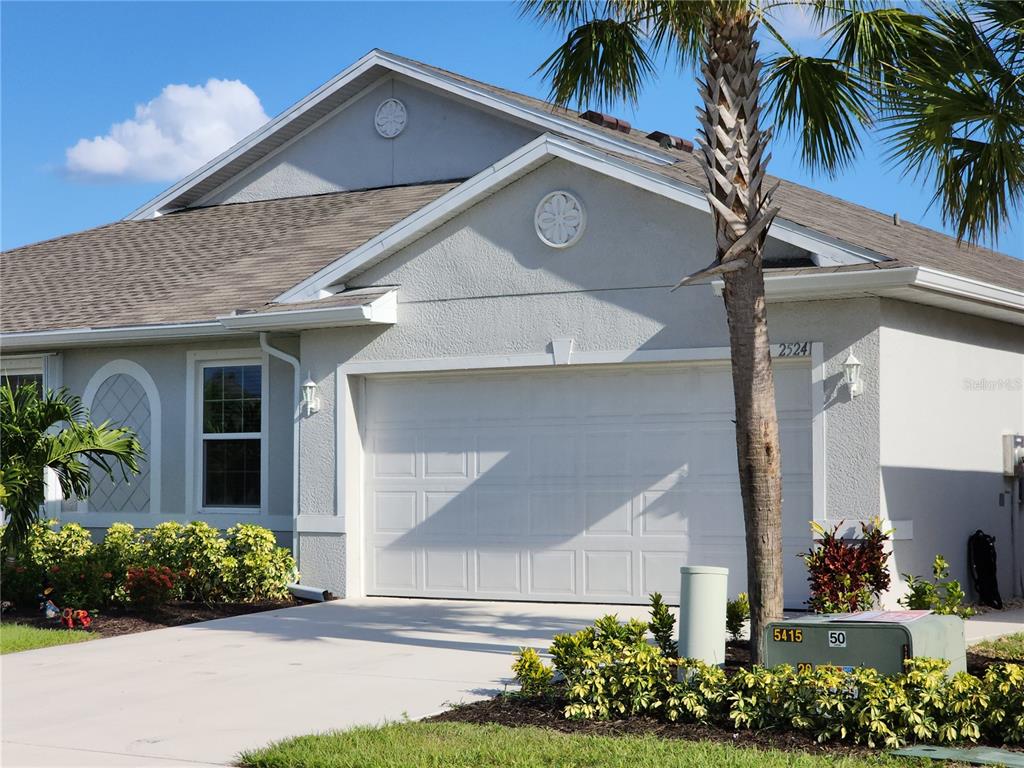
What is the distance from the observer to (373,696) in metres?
8.66

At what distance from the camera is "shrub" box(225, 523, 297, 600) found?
45.3 feet

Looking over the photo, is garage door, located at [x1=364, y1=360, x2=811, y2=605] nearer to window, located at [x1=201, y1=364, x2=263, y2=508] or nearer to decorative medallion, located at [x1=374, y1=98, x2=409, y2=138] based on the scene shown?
window, located at [x1=201, y1=364, x2=263, y2=508]

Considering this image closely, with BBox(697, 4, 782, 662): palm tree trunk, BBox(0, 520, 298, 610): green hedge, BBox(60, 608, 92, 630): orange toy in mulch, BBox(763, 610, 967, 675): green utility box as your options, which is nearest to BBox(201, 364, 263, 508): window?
BBox(0, 520, 298, 610): green hedge

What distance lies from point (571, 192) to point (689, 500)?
11.2 feet

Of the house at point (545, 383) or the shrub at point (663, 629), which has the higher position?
the house at point (545, 383)

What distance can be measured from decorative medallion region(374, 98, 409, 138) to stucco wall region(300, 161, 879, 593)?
4.87 metres

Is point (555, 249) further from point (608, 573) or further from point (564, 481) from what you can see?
point (608, 573)

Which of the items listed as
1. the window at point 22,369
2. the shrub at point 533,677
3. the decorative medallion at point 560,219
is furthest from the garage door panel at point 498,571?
the window at point 22,369

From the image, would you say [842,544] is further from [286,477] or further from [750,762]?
[286,477]

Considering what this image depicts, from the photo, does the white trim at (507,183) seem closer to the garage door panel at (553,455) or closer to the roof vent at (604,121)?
the garage door panel at (553,455)

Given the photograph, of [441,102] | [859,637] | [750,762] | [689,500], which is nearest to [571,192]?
[689,500]

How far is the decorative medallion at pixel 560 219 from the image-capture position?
1321 centimetres

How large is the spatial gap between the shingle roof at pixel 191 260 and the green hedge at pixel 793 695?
7.90 metres

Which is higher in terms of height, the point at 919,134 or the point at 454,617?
the point at 919,134
